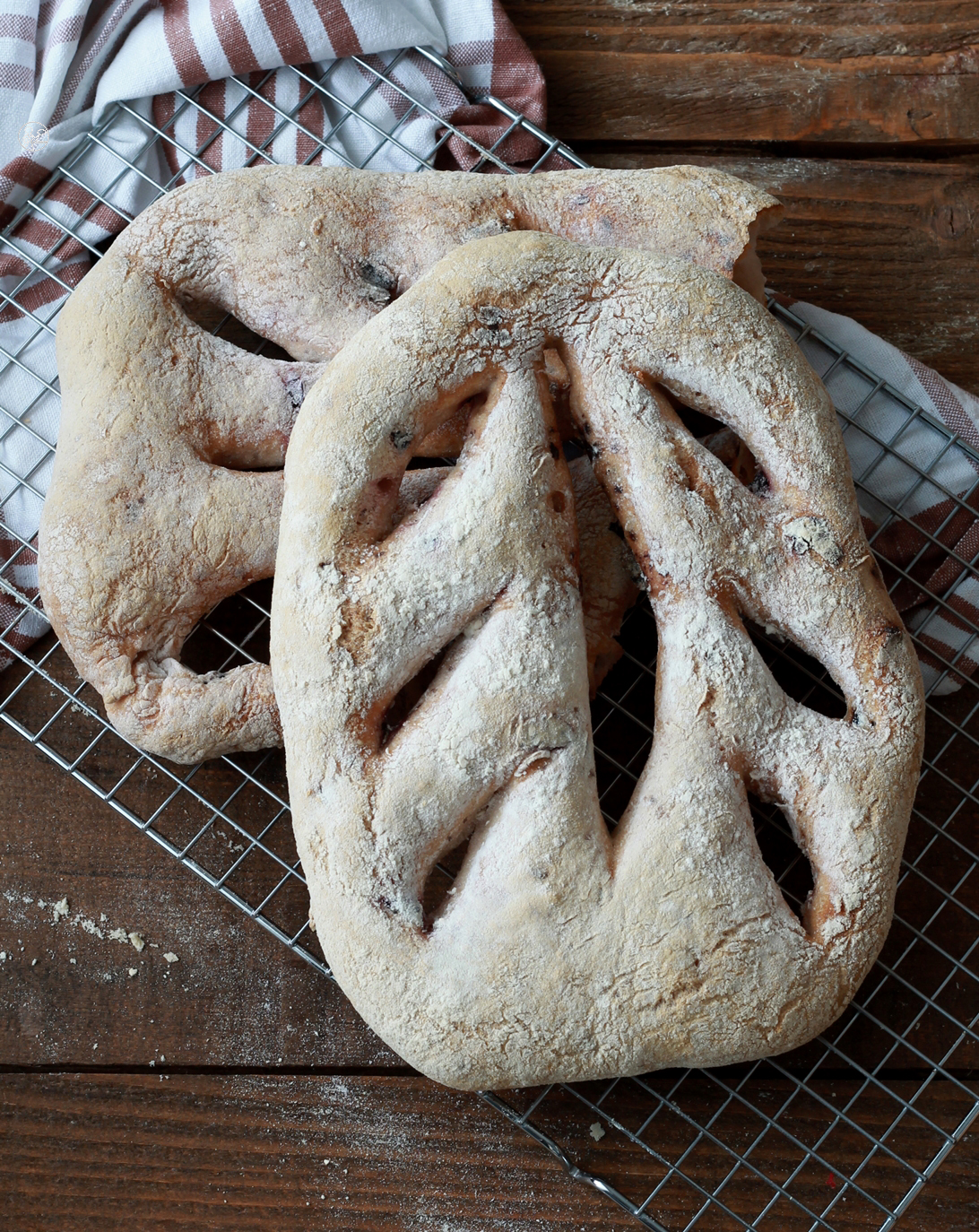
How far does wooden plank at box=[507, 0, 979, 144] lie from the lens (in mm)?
1480

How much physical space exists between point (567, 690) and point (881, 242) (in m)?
0.89

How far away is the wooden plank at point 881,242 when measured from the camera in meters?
1.46

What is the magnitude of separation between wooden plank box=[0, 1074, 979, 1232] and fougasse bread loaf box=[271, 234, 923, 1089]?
1.05 ft

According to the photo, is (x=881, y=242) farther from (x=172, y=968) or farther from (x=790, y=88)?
(x=172, y=968)

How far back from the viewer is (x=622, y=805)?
1318 millimetres

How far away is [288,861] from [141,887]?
205 mm

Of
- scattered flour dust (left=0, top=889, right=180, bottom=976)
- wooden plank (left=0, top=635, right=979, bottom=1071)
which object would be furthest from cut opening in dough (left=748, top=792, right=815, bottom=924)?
scattered flour dust (left=0, top=889, right=180, bottom=976)

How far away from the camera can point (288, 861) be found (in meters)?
1.34

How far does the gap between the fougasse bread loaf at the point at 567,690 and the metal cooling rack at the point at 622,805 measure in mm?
193

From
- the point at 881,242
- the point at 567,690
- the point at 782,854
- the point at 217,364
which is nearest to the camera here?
the point at 567,690

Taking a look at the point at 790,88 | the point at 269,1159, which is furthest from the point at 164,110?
the point at 269,1159

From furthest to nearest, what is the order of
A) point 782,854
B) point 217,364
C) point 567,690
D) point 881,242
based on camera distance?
point 881,242
point 782,854
point 217,364
point 567,690

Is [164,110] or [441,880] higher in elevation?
[164,110]

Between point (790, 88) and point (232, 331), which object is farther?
point (790, 88)
